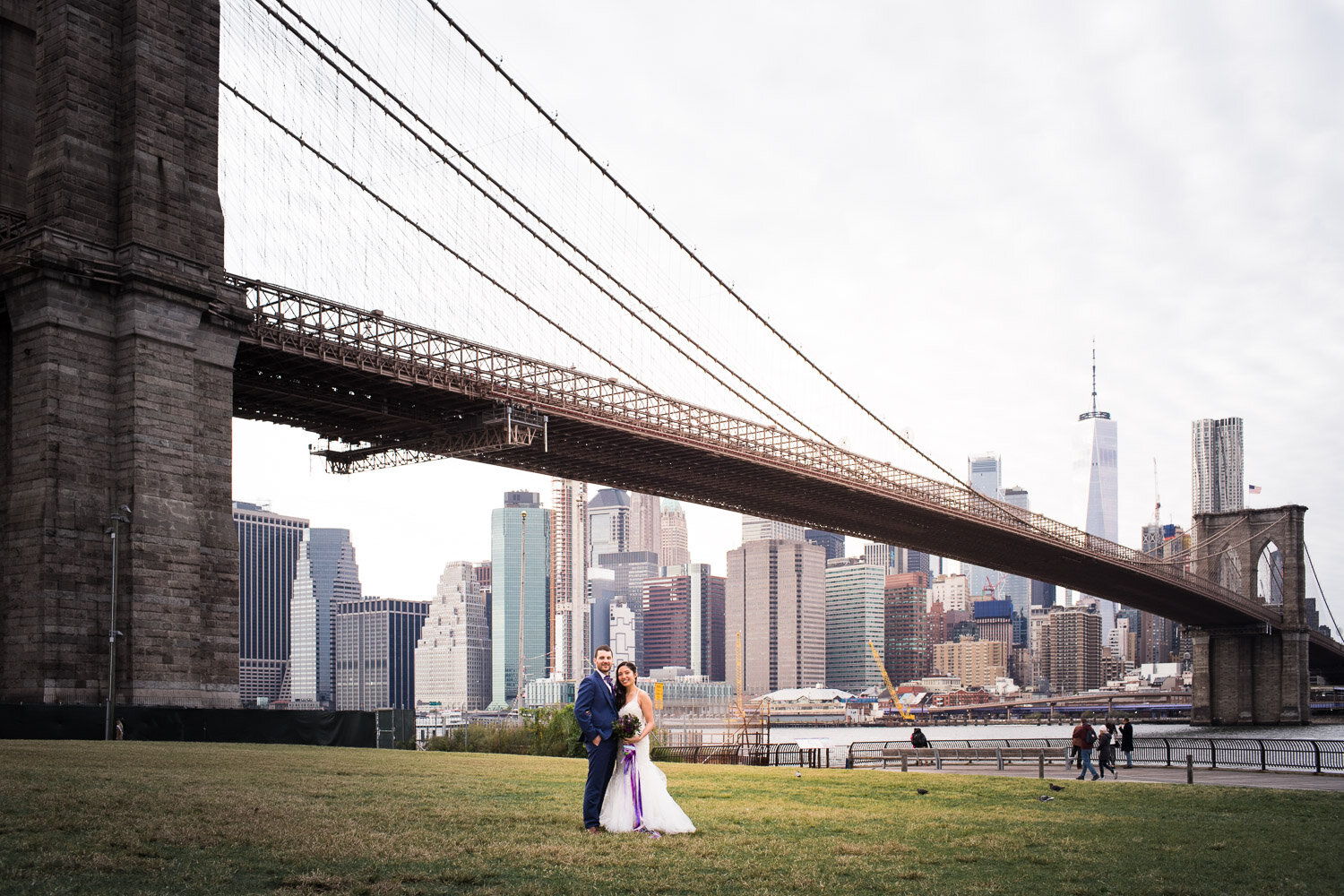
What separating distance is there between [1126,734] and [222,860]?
24.4 meters

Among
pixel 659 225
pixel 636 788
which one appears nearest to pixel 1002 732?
pixel 659 225

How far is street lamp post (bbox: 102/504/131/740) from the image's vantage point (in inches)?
1013

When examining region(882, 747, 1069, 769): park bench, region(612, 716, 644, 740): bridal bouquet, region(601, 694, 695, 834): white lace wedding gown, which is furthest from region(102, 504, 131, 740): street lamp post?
region(612, 716, 644, 740): bridal bouquet

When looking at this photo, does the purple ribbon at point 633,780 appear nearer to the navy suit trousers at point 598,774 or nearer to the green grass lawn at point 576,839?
the navy suit trousers at point 598,774

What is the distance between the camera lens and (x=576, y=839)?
10648mm

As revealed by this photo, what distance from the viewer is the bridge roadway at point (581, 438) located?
37219mm

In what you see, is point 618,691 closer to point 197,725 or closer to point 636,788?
point 636,788

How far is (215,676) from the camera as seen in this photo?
2988cm

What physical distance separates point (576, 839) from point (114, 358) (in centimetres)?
2322

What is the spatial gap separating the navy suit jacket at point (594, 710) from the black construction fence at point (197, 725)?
1774 centimetres

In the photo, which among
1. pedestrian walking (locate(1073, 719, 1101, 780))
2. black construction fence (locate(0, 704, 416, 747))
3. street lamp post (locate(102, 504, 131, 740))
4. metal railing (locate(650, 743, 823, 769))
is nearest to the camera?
pedestrian walking (locate(1073, 719, 1101, 780))

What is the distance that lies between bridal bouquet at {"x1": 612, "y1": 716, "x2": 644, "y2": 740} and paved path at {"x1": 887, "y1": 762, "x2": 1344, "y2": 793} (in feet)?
38.0

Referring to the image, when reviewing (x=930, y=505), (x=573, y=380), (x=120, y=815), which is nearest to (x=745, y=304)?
(x=930, y=505)

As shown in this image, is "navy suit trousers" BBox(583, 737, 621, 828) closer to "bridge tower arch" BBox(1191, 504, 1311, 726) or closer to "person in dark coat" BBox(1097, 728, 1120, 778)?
"person in dark coat" BBox(1097, 728, 1120, 778)
